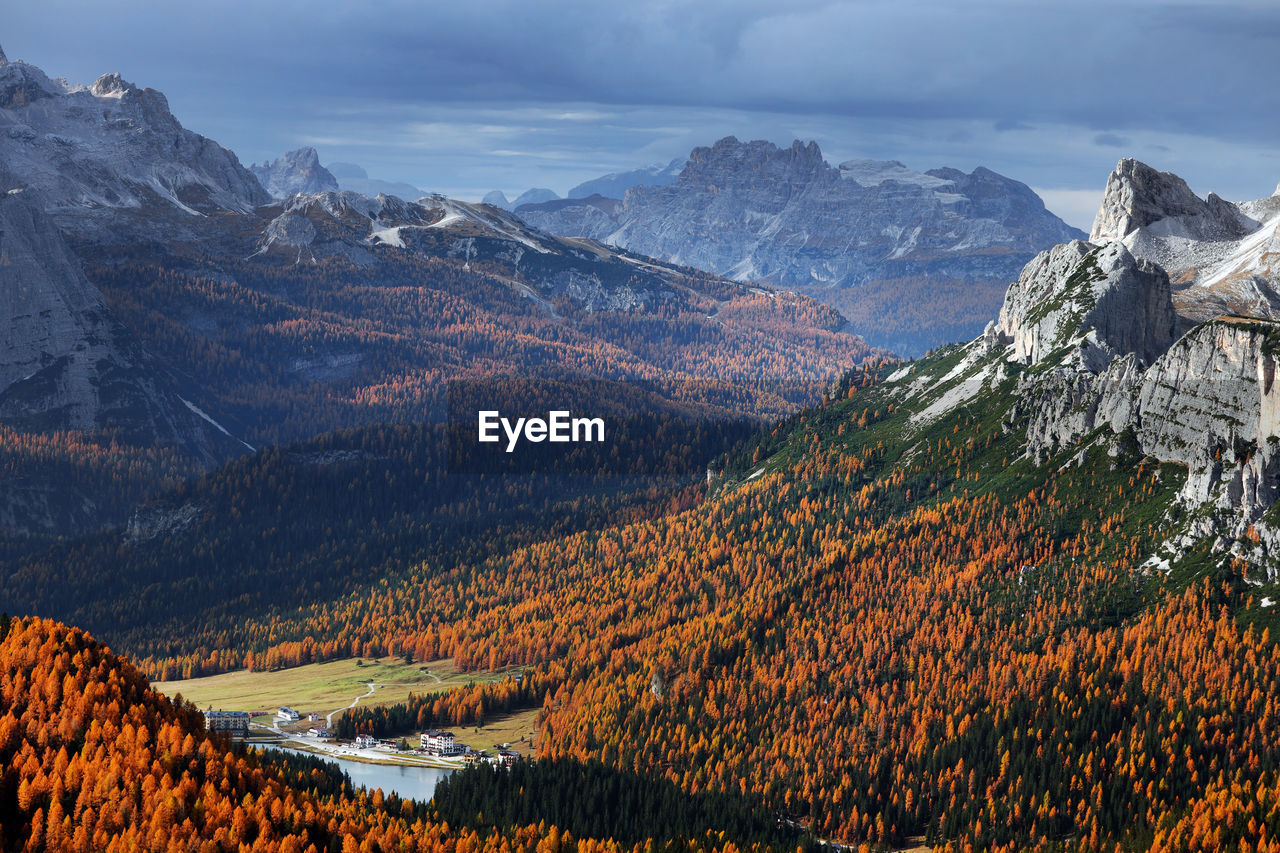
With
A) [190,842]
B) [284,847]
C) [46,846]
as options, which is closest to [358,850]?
[284,847]

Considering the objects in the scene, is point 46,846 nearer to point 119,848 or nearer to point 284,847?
point 119,848

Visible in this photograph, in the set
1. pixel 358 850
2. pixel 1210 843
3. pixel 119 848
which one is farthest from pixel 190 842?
pixel 1210 843

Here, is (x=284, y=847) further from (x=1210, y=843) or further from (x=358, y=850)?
(x=1210, y=843)

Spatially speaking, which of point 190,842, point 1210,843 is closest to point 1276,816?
point 1210,843

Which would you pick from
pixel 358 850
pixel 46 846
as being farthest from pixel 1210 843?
pixel 46 846

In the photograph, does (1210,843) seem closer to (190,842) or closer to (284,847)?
(284,847)

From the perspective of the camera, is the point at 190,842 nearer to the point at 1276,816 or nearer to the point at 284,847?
the point at 284,847
